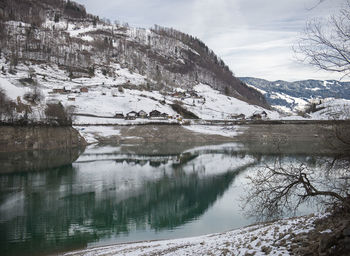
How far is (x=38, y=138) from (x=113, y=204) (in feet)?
156

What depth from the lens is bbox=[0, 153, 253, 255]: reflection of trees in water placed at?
20.7m

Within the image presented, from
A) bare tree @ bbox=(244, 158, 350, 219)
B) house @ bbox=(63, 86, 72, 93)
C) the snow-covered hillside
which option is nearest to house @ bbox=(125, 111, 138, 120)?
the snow-covered hillside

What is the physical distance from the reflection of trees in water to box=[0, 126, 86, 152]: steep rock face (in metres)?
26.1

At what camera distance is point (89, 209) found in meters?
26.7

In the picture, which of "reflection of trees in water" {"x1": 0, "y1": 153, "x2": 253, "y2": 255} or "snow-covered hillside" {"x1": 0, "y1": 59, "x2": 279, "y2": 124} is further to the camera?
"snow-covered hillside" {"x1": 0, "y1": 59, "x2": 279, "y2": 124}

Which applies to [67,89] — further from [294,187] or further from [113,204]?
[294,187]

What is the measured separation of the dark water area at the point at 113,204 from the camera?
20891 millimetres

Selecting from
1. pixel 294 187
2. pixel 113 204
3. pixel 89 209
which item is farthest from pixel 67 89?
pixel 294 187

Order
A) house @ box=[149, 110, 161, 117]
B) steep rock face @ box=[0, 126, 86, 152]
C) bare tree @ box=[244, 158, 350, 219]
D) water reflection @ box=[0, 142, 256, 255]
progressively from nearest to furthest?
bare tree @ box=[244, 158, 350, 219] < water reflection @ box=[0, 142, 256, 255] < steep rock face @ box=[0, 126, 86, 152] < house @ box=[149, 110, 161, 117]

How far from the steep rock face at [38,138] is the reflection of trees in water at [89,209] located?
26.1 metres

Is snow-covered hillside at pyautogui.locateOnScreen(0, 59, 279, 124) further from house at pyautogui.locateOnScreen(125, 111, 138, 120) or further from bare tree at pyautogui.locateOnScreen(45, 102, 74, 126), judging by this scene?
bare tree at pyautogui.locateOnScreen(45, 102, 74, 126)

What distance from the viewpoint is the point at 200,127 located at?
10375cm

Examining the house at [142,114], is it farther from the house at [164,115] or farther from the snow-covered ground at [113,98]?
the house at [164,115]

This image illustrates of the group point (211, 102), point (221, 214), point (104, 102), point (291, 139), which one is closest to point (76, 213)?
point (221, 214)
